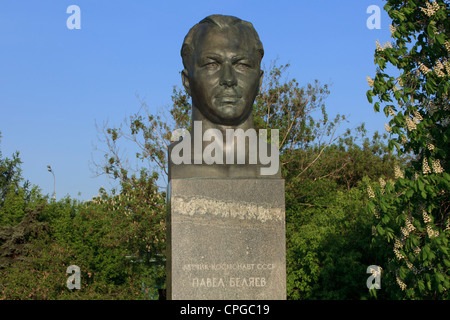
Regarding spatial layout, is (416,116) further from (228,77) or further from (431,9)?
(228,77)

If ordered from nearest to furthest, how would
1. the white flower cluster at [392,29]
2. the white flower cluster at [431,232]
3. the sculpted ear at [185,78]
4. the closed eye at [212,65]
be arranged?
the closed eye at [212,65]
the sculpted ear at [185,78]
the white flower cluster at [431,232]
the white flower cluster at [392,29]

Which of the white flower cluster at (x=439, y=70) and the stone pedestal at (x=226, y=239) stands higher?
the white flower cluster at (x=439, y=70)

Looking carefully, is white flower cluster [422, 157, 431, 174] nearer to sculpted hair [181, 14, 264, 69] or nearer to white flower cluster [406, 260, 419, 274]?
white flower cluster [406, 260, 419, 274]

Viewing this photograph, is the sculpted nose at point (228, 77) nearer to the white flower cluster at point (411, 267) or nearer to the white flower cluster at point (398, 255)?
the white flower cluster at point (398, 255)

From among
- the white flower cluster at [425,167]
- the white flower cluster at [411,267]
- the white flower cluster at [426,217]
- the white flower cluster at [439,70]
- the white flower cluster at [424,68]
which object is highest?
the white flower cluster at [424,68]

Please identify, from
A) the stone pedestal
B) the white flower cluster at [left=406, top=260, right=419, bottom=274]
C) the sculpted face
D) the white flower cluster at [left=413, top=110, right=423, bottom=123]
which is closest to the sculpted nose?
the sculpted face

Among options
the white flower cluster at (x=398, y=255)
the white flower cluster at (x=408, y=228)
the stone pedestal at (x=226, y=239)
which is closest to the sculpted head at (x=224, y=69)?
the stone pedestal at (x=226, y=239)

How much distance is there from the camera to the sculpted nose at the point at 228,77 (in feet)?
22.2

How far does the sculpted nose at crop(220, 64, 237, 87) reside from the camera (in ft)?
22.2

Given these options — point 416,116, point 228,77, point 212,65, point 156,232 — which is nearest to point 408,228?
point 416,116

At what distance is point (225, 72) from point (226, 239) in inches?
75.1

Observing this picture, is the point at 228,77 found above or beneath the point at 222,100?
above

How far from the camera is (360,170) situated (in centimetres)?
2641

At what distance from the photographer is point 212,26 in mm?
6992
